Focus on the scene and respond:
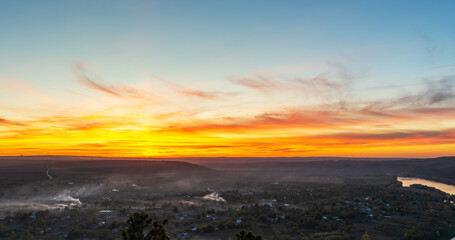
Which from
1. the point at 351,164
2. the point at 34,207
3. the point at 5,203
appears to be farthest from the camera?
the point at 351,164

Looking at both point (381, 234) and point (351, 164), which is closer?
point (381, 234)

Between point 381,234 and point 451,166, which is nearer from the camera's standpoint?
point 381,234

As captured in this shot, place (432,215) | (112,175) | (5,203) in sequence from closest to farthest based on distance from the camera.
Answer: (432,215), (5,203), (112,175)

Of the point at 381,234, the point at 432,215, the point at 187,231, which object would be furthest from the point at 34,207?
the point at 432,215

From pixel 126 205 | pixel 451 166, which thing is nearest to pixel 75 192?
pixel 126 205

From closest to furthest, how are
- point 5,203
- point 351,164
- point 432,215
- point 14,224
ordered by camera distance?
point 14,224 → point 432,215 → point 5,203 → point 351,164

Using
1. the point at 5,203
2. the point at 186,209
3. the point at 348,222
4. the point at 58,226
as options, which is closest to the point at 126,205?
the point at 186,209

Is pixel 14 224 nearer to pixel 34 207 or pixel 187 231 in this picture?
pixel 34 207

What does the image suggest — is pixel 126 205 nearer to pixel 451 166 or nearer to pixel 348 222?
pixel 348 222

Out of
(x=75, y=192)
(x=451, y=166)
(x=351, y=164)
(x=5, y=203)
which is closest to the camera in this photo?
(x=5, y=203)
